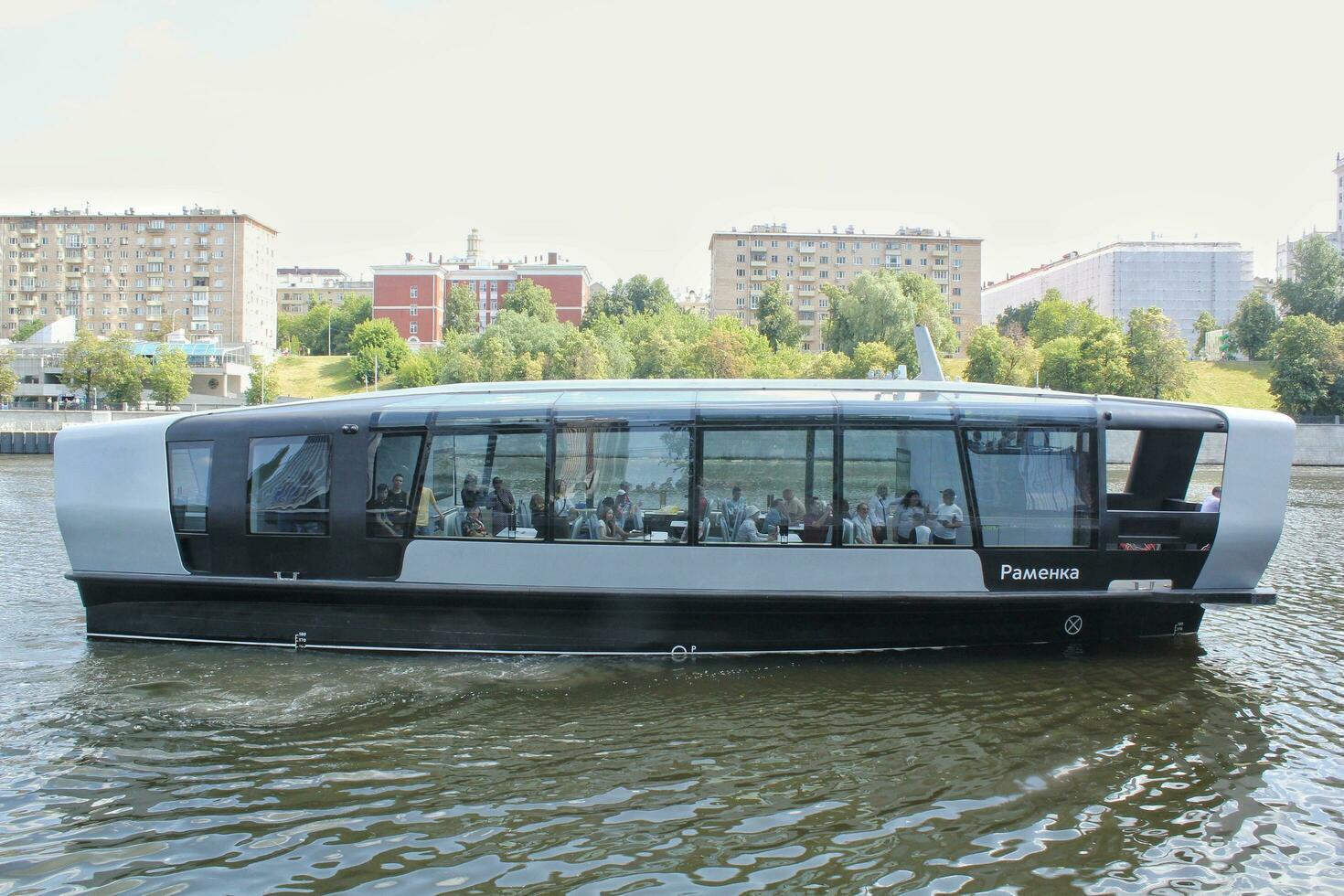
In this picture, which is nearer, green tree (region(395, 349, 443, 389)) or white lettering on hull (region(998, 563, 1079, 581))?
white lettering on hull (region(998, 563, 1079, 581))

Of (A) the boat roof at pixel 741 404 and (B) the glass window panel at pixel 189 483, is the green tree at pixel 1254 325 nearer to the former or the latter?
(A) the boat roof at pixel 741 404

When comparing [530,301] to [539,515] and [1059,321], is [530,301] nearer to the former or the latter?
[1059,321]

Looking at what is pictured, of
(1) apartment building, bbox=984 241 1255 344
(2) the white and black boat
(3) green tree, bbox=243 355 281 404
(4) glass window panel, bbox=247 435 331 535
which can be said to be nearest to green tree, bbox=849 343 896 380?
(3) green tree, bbox=243 355 281 404

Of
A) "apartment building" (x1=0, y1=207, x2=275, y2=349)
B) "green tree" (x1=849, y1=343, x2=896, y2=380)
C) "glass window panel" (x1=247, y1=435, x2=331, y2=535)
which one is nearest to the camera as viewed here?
"glass window panel" (x1=247, y1=435, x2=331, y2=535)

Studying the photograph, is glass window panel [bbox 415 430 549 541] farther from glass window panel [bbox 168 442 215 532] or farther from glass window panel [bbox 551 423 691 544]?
glass window panel [bbox 168 442 215 532]

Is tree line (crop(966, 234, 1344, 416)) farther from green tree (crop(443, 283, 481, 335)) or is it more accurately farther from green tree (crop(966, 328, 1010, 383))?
green tree (crop(443, 283, 481, 335))

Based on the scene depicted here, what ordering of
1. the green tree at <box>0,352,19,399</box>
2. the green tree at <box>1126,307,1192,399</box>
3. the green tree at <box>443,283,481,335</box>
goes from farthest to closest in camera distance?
the green tree at <box>443,283,481,335</box> < the green tree at <box>0,352,19,399</box> < the green tree at <box>1126,307,1192,399</box>

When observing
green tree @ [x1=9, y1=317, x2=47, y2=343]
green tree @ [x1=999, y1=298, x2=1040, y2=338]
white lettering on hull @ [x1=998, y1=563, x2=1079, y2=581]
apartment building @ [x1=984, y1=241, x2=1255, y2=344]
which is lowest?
white lettering on hull @ [x1=998, y1=563, x2=1079, y2=581]

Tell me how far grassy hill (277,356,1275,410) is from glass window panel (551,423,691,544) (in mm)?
74043

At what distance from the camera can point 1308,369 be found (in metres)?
71.8

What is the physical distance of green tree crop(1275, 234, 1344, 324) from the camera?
10412 cm

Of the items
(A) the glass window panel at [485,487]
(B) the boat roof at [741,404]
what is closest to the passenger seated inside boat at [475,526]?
(A) the glass window panel at [485,487]

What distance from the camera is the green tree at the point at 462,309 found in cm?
13375

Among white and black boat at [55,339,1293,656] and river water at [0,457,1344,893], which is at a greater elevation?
white and black boat at [55,339,1293,656]
